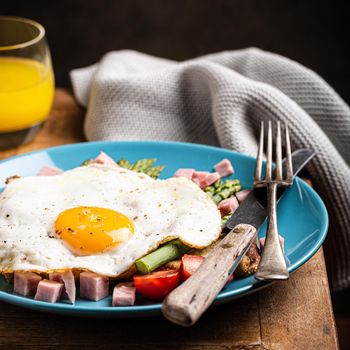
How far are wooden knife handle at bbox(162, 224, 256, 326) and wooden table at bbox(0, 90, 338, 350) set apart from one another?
9.5 inches

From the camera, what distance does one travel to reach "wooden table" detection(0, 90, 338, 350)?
7.32 feet

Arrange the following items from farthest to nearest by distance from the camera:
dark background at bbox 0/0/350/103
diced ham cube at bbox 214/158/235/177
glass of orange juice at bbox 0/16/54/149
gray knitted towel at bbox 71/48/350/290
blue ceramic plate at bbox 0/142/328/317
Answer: dark background at bbox 0/0/350/103
glass of orange juice at bbox 0/16/54/149
gray knitted towel at bbox 71/48/350/290
diced ham cube at bbox 214/158/235/177
blue ceramic plate at bbox 0/142/328/317

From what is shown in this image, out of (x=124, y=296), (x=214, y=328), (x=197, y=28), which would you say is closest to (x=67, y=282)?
(x=124, y=296)

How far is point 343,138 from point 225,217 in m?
1.52

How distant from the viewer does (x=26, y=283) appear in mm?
2285

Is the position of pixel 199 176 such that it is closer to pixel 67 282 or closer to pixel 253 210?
pixel 253 210

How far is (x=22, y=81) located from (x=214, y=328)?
222 centimetres

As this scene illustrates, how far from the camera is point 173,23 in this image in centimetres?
571

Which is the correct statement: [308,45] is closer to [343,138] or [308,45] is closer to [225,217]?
[343,138]

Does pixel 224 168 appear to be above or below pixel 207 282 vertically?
below

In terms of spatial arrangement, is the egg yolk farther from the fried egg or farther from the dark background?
the dark background

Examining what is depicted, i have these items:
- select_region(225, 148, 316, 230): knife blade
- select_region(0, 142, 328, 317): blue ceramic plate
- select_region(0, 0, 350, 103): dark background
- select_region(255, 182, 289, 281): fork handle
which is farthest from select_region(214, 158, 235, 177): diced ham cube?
select_region(0, 0, 350, 103): dark background

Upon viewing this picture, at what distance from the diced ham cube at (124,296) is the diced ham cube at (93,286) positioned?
0.05 m

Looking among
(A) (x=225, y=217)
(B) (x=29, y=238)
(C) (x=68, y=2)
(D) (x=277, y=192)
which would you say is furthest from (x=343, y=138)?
(C) (x=68, y=2)
